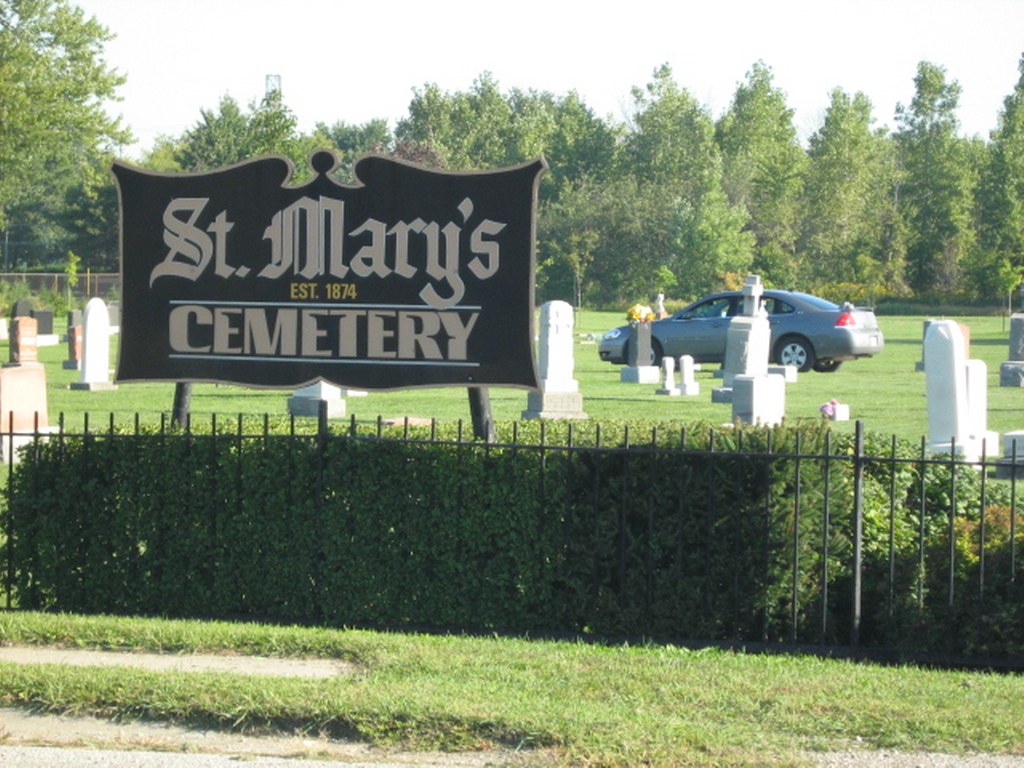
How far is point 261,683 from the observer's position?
6016 millimetres

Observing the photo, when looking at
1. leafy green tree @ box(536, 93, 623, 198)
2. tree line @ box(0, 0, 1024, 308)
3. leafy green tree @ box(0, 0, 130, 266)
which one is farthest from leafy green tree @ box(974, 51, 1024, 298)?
leafy green tree @ box(0, 0, 130, 266)

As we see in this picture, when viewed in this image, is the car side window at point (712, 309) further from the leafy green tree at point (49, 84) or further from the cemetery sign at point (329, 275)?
the leafy green tree at point (49, 84)

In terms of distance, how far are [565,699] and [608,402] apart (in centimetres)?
1581

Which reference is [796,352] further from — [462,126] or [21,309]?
[462,126]

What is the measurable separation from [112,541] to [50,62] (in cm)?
5054

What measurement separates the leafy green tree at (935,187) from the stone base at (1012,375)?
48.9m

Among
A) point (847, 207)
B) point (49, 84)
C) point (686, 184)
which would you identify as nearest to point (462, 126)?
point (686, 184)

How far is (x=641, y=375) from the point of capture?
2564cm

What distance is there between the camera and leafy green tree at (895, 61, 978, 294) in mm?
73062

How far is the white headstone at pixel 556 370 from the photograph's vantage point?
741 inches

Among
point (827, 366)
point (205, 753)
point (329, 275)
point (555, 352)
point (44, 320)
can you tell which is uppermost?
point (44, 320)

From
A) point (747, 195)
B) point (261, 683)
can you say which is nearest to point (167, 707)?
point (261, 683)

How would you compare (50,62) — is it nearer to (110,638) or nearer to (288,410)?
(288,410)

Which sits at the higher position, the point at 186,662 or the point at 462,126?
the point at 462,126
